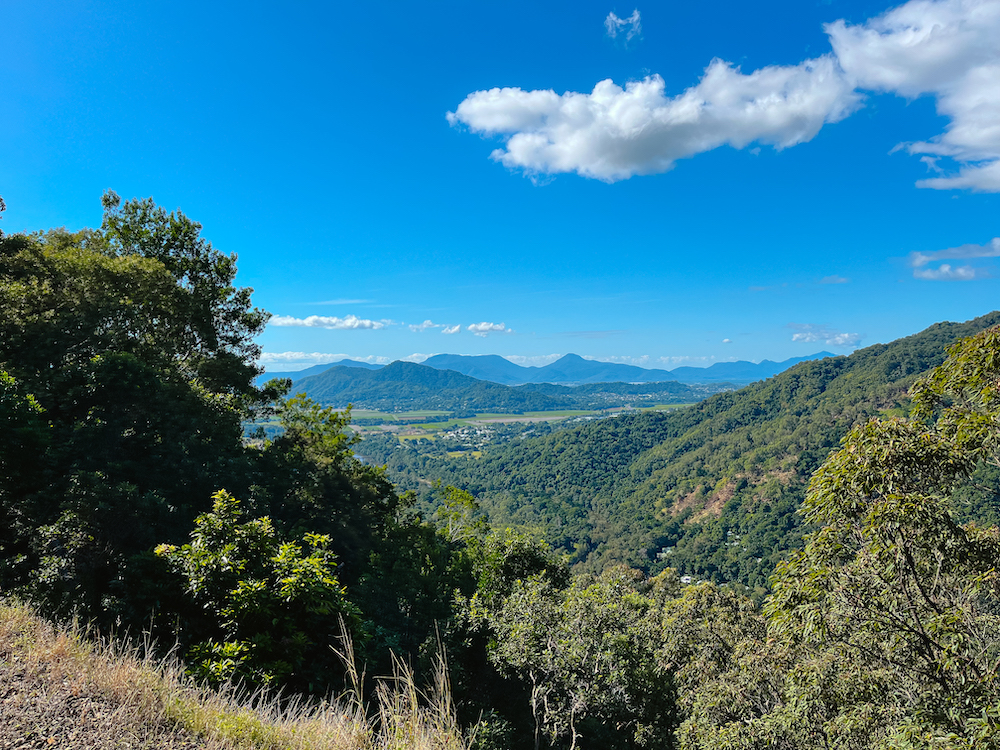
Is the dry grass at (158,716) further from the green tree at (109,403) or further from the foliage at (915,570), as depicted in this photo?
the foliage at (915,570)

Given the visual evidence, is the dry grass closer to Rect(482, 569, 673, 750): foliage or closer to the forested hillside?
Rect(482, 569, 673, 750): foliage

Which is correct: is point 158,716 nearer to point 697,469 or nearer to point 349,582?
point 349,582

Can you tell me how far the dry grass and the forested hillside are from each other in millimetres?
64964

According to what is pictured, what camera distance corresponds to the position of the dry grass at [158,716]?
2.56m

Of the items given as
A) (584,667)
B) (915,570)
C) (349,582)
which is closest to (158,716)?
(915,570)

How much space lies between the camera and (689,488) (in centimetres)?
11044

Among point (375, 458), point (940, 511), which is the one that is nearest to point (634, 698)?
point (940, 511)

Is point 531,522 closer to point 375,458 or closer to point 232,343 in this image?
point 375,458

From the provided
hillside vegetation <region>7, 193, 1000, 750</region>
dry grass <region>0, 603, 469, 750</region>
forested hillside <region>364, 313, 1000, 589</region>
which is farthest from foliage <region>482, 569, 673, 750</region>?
forested hillside <region>364, 313, 1000, 589</region>

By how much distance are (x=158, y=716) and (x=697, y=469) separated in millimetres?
128794

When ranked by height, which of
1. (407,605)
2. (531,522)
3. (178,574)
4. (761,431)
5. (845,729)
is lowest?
(531,522)

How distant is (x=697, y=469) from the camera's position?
387 ft

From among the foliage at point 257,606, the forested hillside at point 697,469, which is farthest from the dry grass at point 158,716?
the forested hillside at point 697,469

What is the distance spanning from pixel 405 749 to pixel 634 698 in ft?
34.7
